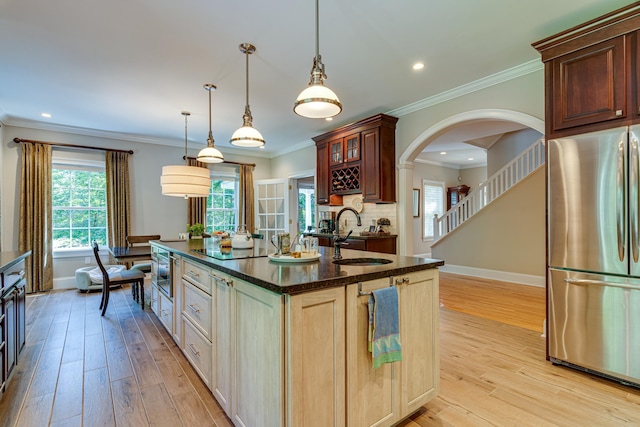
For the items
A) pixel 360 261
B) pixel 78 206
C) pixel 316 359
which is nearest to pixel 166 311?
pixel 360 261

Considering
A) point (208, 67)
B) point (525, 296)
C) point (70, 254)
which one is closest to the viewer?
point (208, 67)

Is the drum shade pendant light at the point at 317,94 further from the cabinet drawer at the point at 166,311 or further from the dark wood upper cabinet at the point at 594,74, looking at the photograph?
the cabinet drawer at the point at 166,311

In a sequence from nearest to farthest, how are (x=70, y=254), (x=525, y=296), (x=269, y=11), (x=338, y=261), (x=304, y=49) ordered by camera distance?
1. (x=338, y=261)
2. (x=269, y=11)
3. (x=304, y=49)
4. (x=525, y=296)
5. (x=70, y=254)

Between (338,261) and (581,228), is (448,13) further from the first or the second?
(338,261)

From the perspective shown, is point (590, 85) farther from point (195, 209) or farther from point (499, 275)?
point (195, 209)

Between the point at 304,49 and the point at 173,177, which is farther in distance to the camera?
the point at 173,177

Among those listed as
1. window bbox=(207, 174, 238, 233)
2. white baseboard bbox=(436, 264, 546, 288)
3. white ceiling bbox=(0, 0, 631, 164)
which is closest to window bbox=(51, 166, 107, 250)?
white ceiling bbox=(0, 0, 631, 164)

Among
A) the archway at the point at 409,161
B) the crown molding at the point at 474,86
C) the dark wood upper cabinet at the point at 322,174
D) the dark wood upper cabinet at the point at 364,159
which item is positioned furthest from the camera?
the dark wood upper cabinet at the point at 322,174

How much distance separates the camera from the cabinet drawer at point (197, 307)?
2033 mm

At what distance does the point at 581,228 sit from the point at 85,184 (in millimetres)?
7079

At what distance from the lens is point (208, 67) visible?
3158 mm

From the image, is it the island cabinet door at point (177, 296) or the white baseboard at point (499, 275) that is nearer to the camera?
the island cabinet door at point (177, 296)

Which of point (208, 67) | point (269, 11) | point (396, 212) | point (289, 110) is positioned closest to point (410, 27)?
point (269, 11)

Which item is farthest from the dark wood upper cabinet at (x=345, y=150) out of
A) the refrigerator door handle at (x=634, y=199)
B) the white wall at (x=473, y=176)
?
the white wall at (x=473, y=176)
